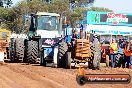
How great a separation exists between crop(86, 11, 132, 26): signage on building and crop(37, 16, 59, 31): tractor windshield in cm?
1541

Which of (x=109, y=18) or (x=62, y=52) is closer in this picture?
(x=62, y=52)

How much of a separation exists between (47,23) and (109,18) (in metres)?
17.9

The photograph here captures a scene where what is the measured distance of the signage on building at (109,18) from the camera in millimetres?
33531

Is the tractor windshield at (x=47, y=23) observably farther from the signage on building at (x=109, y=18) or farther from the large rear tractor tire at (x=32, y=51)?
the signage on building at (x=109, y=18)

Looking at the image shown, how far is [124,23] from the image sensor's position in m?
35.6

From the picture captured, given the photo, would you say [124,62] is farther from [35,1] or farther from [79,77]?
[35,1]

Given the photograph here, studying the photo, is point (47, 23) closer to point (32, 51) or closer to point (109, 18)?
point (32, 51)

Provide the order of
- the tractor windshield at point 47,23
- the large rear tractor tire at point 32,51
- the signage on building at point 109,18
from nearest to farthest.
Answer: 1. the large rear tractor tire at point 32,51
2. the tractor windshield at point 47,23
3. the signage on building at point 109,18

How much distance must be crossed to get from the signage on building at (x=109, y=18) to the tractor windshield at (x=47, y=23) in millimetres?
15415

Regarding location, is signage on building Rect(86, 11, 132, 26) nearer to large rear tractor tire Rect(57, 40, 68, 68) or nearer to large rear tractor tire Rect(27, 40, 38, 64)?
large rear tractor tire Rect(27, 40, 38, 64)

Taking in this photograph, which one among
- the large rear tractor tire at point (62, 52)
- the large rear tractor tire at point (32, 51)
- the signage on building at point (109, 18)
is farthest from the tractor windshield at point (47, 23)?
the signage on building at point (109, 18)

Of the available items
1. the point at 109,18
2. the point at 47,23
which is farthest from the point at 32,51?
the point at 109,18

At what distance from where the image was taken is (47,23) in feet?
58.1

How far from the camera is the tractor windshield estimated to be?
17.6m
